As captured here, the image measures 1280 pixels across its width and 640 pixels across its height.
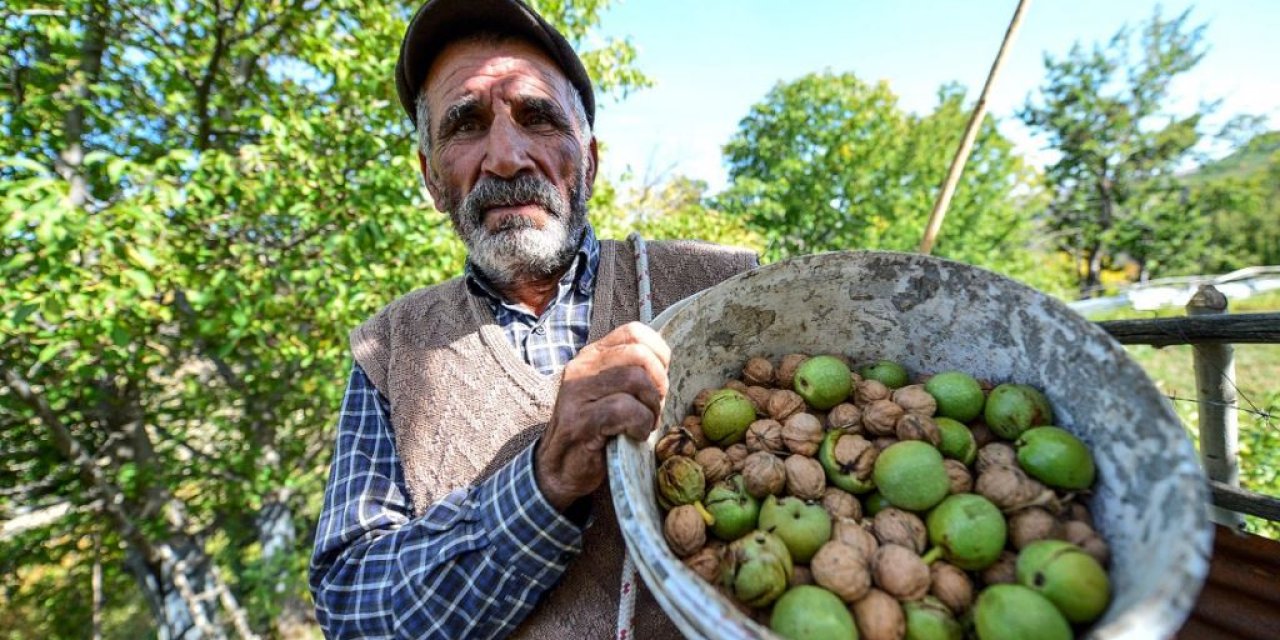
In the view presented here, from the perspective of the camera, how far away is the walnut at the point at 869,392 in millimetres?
1313

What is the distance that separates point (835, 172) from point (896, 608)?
52.2 feet

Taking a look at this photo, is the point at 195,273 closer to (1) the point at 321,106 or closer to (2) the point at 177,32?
Result: (1) the point at 321,106

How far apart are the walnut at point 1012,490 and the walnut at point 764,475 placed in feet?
1.34

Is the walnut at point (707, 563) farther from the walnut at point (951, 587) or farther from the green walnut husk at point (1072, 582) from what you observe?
the green walnut husk at point (1072, 582)

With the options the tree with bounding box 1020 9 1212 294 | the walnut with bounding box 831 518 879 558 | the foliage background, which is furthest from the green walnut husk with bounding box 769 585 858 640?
the tree with bounding box 1020 9 1212 294

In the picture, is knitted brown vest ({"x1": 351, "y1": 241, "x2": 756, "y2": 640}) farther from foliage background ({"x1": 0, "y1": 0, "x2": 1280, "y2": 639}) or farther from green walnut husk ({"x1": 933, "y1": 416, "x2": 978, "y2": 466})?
foliage background ({"x1": 0, "y1": 0, "x2": 1280, "y2": 639})

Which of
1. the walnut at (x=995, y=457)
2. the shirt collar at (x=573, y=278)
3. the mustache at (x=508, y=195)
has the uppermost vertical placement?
the mustache at (x=508, y=195)

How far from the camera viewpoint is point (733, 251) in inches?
79.0

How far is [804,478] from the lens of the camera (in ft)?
3.90

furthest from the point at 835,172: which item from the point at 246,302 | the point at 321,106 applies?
the point at 246,302

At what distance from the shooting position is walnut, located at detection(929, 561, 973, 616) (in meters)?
0.99

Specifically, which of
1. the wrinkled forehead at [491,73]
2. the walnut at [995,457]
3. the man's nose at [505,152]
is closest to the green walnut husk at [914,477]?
the walnut at [995,457]

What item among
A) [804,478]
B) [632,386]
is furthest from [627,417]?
[804,478]

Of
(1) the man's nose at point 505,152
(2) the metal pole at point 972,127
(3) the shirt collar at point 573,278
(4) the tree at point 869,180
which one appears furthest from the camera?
(4) the tree at point 869,180
